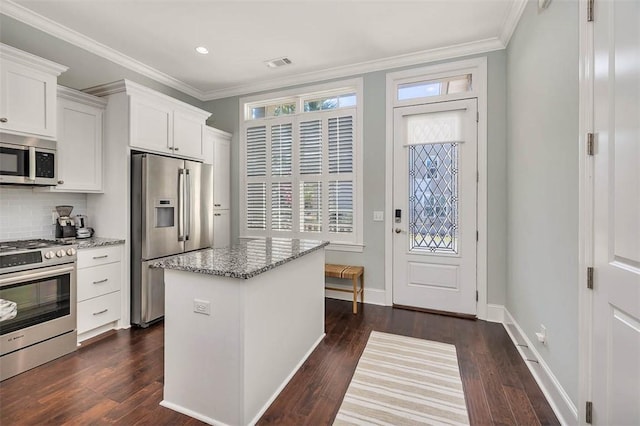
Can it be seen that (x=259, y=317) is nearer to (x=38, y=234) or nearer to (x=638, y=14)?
(x=638, y=14)

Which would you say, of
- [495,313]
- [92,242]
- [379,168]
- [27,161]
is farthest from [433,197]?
[27,161]

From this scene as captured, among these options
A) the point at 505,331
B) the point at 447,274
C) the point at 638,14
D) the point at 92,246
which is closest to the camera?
the point at 638,14

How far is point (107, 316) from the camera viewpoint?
2.85 meters

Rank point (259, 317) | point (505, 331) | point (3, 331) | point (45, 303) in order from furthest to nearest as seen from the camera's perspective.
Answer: point (505, 331), point (45, 303), point (3, 331), point (259, 317)

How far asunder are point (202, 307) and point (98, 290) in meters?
1.81

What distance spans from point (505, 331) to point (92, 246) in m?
4.06

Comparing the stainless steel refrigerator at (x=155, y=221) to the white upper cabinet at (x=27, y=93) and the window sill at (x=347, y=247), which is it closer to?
the white upper cabinet at (x=27, y=93)

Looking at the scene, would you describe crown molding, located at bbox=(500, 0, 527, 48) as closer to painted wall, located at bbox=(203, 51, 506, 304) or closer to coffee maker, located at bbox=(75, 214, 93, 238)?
painted wall, located at bbox=(203, 51, 506, 304)

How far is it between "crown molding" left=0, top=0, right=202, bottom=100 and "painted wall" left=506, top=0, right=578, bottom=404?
412 centimetres

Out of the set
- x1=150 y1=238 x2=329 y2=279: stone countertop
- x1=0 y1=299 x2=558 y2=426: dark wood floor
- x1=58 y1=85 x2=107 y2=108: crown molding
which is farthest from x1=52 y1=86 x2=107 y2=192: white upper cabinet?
x1=150 y1=238 x2=329 y2=279: stone countertop

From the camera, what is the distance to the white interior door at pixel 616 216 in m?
1.12

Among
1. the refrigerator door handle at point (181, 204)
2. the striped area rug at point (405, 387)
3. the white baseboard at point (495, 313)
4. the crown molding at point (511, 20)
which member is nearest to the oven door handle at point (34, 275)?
the refrigerator door handle at point (181, 204)

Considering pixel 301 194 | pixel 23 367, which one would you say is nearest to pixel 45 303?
pixel 23 367

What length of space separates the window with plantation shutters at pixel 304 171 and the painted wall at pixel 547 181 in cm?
174
